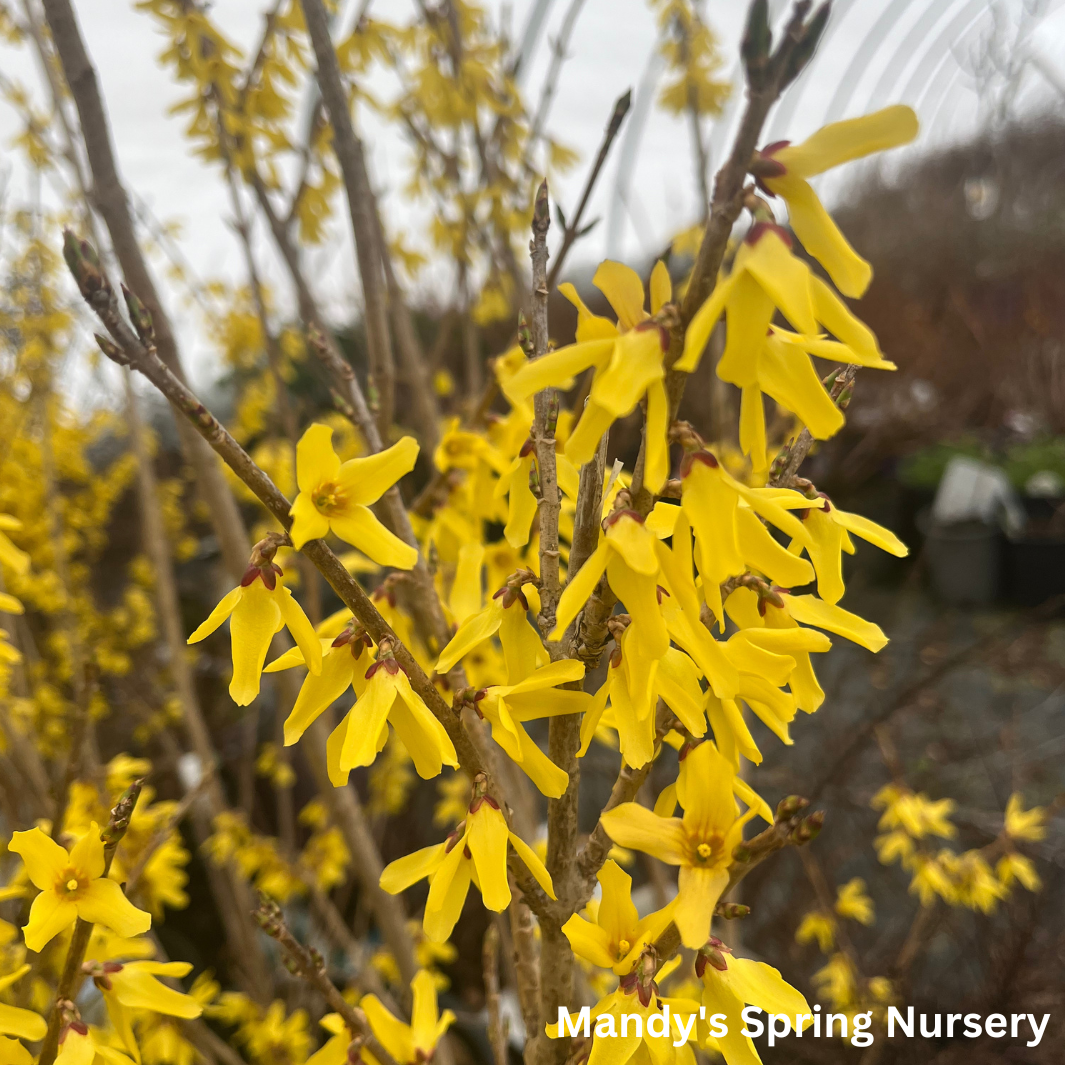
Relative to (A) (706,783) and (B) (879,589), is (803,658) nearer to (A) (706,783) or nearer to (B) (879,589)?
(A) (706,783)

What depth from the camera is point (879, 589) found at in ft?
14.5

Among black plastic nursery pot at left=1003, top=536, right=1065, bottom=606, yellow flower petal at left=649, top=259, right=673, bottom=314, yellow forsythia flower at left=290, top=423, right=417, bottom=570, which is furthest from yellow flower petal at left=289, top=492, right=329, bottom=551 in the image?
black plastic nursery pot at left=1003, top=536, right=1065, bottom=606

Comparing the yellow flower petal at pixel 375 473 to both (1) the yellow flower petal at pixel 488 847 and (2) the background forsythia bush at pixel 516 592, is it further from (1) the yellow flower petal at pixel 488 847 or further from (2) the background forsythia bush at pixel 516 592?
(1) the yellow flower petal at pixel 488 847

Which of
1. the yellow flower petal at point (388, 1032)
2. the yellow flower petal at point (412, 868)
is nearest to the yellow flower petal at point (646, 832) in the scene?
the yellow flower petal at point (412, 868)

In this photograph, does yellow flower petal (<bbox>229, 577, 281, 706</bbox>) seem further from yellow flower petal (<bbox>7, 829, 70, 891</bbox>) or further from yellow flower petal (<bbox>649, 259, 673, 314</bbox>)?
yellow flower petal (<bbox>649, 259, 673, 314</bbox>)

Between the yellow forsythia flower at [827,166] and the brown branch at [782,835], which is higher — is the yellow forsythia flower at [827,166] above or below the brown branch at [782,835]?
above

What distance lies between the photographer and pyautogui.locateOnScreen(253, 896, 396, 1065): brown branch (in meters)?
0.51

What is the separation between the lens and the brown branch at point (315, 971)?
1.68ft

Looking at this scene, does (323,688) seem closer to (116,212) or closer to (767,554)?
(767,554)

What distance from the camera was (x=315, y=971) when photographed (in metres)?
0.53

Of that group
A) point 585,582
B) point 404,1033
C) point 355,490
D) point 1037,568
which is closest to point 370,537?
point 355,490

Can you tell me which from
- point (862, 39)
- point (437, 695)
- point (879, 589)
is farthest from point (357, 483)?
point (862, 39)

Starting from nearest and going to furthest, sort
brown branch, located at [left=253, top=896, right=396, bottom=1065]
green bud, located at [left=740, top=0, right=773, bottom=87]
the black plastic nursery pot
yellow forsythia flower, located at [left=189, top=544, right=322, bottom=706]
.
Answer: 1. green bud, located at [left=740, top=0, right=773, bottom=87]
2. yellow forsythia flower, located at [left=189, top=544, right=322, bottom=706]
3. brown branch, located at [left=253, top=896, right=396, bottom=1065]
4. the black plastic nursery pot

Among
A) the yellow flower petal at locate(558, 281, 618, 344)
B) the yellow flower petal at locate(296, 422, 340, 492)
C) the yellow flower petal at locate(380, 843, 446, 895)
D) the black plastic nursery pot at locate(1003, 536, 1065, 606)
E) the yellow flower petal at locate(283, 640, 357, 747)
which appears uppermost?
the yellow flower petal at locate(558, 281, 618, 344)
